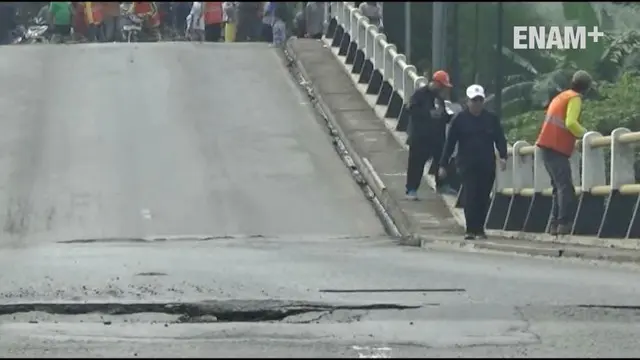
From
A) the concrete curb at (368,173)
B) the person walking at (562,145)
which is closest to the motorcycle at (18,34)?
the concrete curb at (368,173)

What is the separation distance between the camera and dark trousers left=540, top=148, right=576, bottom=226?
16516mm

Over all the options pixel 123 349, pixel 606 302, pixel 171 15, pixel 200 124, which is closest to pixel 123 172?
pixel 200 124

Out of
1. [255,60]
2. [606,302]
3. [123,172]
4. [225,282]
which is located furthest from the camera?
[255,60]

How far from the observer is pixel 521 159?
1853 cm

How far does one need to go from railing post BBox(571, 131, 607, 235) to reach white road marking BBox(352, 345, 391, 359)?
7.61 m

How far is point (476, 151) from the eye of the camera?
1733 centimetres

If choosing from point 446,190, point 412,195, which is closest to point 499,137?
point 412,195

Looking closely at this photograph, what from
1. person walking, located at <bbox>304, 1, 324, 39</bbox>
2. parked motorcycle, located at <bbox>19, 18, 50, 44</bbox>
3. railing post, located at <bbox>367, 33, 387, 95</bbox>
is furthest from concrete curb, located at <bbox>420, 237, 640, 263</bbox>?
parked motorcycle, located at <bbox>19, 18, 50, 44</bbox>

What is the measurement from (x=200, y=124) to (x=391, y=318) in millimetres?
15420

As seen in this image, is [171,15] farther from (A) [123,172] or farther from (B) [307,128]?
(A) [123,172]

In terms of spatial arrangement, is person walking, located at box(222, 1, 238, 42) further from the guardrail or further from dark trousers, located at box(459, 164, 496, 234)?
dark trousers, located at box(459, 164, 496, 234)

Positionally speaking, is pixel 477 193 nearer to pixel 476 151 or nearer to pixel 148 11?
pixel 476 151

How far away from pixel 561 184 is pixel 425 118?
4.32m

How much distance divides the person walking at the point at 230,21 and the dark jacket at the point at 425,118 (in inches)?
710
